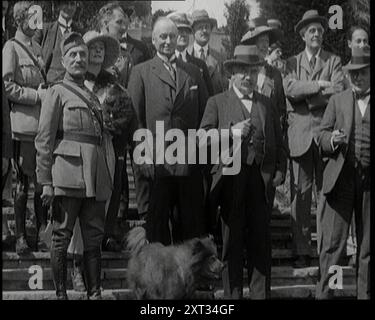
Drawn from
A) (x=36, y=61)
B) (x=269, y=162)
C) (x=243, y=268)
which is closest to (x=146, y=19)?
(x=36, y=61)

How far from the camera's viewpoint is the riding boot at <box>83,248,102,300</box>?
377 inches

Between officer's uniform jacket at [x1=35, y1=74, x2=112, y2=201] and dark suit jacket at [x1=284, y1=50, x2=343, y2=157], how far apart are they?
1760mm

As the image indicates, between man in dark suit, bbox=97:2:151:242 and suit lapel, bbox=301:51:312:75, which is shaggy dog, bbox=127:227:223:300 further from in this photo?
suit lapel, bbox=301:51:312:75

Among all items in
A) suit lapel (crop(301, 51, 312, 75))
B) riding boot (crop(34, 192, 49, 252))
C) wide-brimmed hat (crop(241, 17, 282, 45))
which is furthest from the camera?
suit lapel (crop(301, 51, 312, 75))

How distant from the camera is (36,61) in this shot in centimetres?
988

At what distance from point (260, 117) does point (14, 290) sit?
101 inches

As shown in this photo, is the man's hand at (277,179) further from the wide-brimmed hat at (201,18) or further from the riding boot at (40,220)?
the riding boot at (40,220)

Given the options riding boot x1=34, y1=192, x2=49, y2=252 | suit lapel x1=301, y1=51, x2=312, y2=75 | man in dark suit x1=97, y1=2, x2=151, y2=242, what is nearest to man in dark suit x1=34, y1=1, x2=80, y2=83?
man in dark suit x1=97, y1=2, x2=151, y2=242

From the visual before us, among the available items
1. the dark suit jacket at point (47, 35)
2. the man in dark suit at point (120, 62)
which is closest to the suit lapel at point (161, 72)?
the man in dark suit at point (120, 62)

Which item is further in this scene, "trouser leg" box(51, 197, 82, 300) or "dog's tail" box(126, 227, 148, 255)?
"dog's tail" box(126, 227, 148, 255)

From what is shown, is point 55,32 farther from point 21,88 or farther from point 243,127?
point 243,127

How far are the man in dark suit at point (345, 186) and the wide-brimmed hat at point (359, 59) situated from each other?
0.80 ft

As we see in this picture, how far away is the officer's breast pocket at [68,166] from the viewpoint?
9.52 metres
